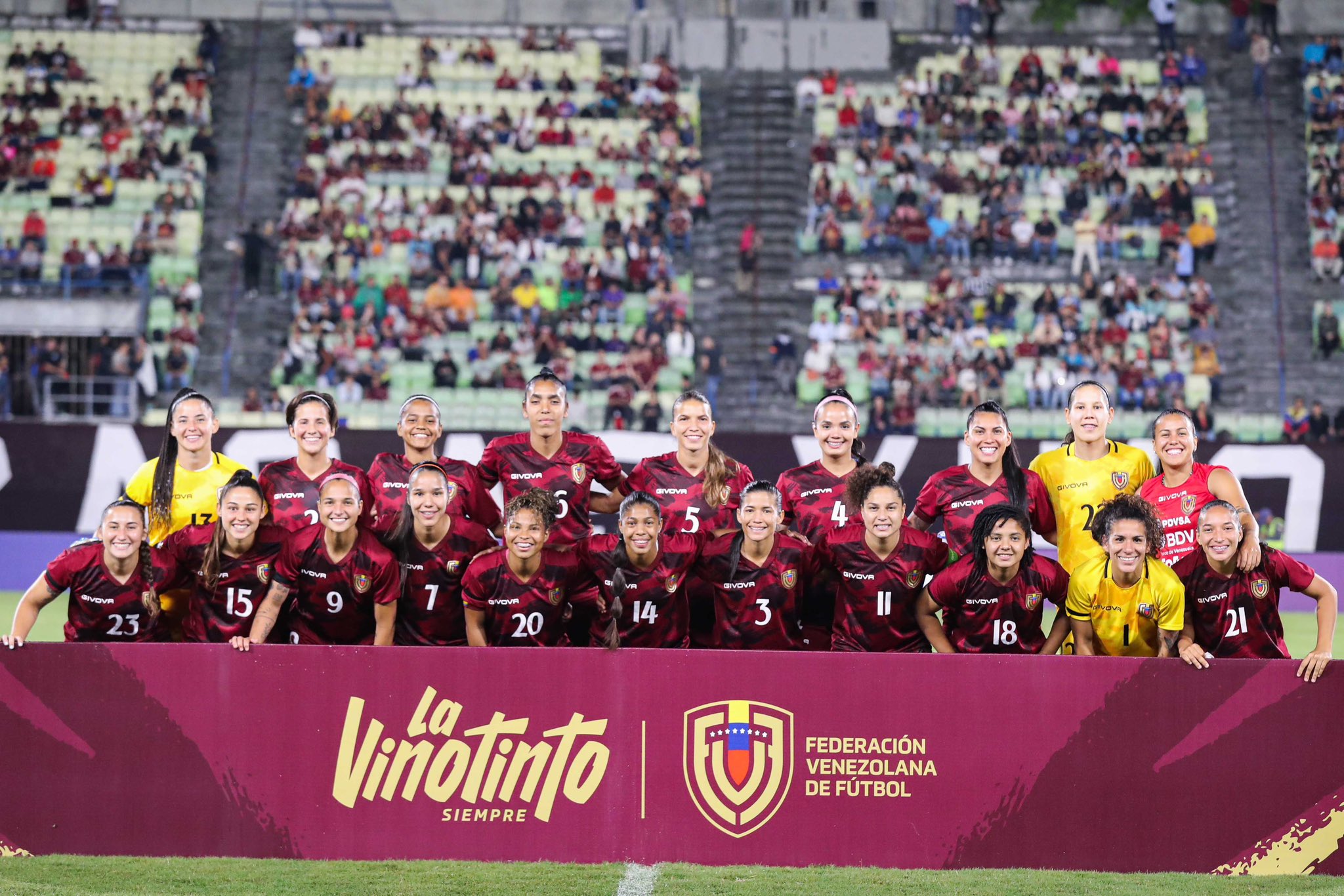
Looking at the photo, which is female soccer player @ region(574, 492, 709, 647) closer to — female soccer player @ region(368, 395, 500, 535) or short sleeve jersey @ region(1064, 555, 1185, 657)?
female soccer player @ region(368, 395, 500, 535)

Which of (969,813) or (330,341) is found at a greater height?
(330,341)

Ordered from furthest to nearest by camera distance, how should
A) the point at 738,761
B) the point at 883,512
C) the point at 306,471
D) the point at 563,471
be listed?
the point at 563,471 → the point at 306,471 → the point at 883,512 → the point at 738,761

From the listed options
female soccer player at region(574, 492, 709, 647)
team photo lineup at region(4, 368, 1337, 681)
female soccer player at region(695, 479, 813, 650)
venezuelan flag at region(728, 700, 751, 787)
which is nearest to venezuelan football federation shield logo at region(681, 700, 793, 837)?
venezuelan flag at region(728, 700, 751, 787)

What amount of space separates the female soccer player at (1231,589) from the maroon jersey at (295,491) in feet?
12.9

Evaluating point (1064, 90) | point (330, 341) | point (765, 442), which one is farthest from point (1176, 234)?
point (330, 341)

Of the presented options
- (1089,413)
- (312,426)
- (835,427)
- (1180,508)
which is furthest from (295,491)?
(1180,508)

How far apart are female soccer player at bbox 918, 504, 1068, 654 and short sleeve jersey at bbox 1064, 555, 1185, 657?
0.15 m

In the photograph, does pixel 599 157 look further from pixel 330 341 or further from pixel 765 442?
pixel 765 442

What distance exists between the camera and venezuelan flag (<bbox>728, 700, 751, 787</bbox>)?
5922 millimetres

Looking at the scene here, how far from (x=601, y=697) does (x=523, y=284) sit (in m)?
17.2

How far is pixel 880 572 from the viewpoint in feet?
21.8

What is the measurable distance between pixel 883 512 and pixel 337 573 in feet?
8.12

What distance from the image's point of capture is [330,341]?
2167 centimetres

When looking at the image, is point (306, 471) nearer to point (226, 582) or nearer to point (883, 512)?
point (226, 582)
